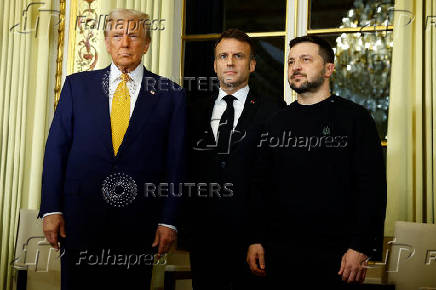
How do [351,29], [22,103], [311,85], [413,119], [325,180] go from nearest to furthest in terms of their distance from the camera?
[325,180]
[311,85]
[413,119]
[351,29]
[22,103]

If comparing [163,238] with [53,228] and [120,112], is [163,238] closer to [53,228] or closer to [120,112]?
[53,228]

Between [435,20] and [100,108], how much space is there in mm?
1948

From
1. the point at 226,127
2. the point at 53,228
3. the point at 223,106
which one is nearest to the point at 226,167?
the point at 226,127

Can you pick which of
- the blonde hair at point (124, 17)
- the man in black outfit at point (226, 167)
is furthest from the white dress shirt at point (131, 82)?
the man in black outfit at point (226, 167)

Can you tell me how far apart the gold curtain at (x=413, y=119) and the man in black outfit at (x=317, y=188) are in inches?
33.1

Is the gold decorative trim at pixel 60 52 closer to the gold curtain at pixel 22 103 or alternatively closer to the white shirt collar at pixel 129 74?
the gold curtain at pixel 22 103

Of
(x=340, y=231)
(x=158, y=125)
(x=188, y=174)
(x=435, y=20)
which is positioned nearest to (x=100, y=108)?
(x=158, y=125)

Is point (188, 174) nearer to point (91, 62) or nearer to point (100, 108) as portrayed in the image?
point (100, 108)

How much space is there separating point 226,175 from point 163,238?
402 millimetres

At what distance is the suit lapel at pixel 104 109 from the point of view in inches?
92.3

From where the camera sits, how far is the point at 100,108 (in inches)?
93.7

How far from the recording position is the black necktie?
2.39m

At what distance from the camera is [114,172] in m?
2.33

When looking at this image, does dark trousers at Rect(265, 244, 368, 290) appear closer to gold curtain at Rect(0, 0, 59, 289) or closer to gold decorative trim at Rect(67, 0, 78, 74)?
gold curtain at Rect(0, 0, 59, 289)
